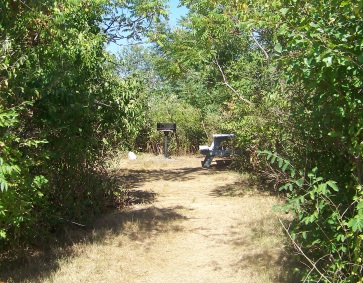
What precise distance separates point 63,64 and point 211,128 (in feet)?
41.2

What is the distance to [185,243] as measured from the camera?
6297 millimetres

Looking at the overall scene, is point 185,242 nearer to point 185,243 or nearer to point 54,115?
point 185,243

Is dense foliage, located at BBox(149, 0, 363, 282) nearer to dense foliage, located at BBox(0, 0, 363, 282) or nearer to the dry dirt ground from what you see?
dense foliage, located at BBox(0, 0, 363, 282)

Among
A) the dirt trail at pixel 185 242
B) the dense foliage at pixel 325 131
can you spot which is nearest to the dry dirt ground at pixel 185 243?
the dirt trail at pixel 185 242

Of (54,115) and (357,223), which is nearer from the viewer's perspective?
(357,223)

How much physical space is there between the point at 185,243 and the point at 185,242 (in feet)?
0.14

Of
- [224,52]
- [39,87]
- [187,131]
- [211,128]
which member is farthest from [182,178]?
[39,87]

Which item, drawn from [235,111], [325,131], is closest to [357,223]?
[325,131]

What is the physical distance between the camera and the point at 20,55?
4.67 meters

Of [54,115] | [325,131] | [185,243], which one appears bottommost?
[185,243]

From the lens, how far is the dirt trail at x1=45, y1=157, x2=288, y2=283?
5.18 m

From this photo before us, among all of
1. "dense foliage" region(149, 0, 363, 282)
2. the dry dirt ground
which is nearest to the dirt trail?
the dry dirt ground

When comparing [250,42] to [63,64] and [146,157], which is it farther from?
[146,157]

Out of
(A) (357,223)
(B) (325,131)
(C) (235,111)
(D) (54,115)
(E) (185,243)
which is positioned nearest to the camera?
(A) (357,223)
